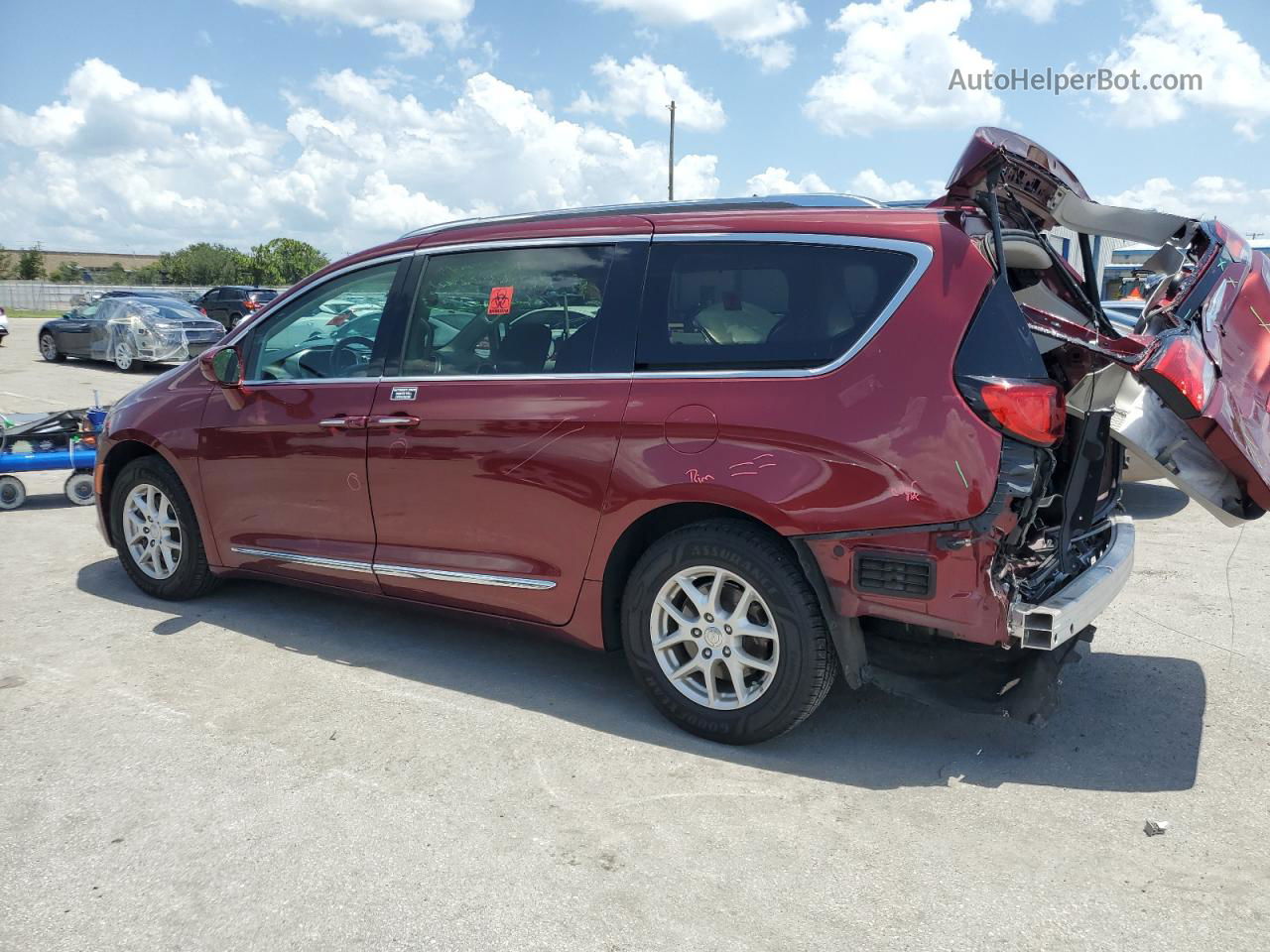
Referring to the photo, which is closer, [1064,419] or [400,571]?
[1064,419]

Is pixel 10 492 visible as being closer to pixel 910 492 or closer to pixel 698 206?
pixel 698 206

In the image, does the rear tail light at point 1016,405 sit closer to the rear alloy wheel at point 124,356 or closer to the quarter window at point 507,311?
the quarter window at point 507,311

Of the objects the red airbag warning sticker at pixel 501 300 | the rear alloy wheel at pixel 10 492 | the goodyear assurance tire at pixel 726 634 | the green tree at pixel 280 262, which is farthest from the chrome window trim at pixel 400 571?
the green tree at pixel 280 262

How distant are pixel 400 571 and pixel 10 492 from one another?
519cm

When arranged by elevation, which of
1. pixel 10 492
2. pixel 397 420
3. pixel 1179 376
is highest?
pixel 1179 376

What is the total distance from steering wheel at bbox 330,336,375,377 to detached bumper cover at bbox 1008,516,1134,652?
304 cm

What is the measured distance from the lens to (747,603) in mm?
3783

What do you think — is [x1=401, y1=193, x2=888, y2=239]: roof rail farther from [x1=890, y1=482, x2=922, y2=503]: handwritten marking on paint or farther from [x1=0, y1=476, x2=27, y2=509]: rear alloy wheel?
[x1=0, y1=476, x2=27, y2=509]: rear alloy wheel

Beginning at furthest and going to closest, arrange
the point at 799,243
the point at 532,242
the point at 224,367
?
the point at 224,367
the point at 532,242
the point at 799,243

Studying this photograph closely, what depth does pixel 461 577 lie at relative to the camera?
4453 mm

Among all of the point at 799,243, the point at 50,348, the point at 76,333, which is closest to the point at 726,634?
the point at 799,243

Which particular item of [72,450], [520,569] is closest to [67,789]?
[520,569]

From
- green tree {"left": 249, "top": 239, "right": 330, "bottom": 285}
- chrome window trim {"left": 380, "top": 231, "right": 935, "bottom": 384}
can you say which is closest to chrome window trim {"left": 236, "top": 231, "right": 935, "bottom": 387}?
chrome window trim {"left": 380, "top": 231, "right": 935, "bottom": 384}

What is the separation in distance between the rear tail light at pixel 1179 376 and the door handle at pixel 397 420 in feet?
9.34
